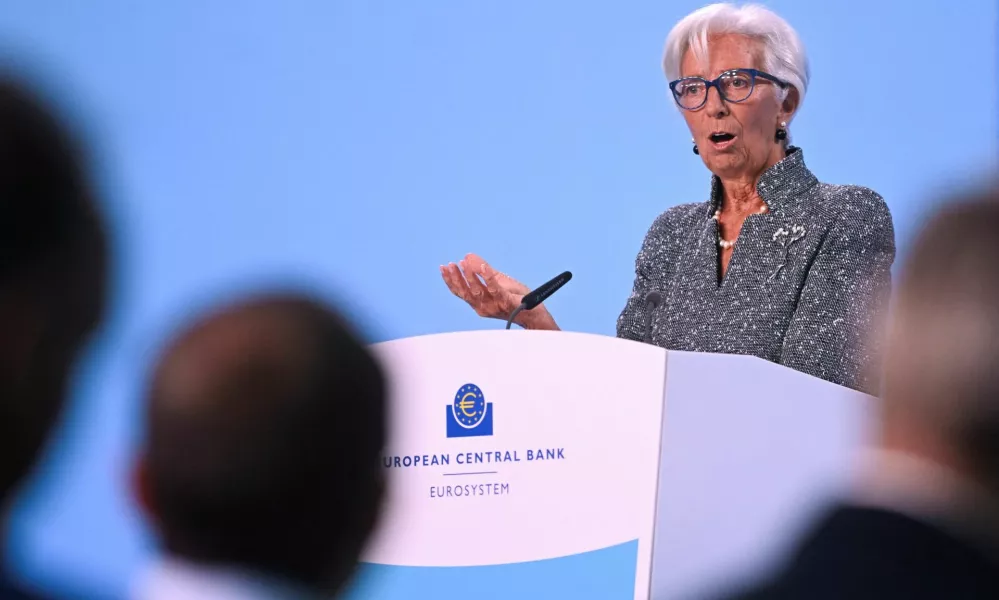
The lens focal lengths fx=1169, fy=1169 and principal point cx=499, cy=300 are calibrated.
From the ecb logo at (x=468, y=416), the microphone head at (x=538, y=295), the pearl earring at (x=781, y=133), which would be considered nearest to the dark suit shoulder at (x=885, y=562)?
the ecb logo at (x=468, y=416)

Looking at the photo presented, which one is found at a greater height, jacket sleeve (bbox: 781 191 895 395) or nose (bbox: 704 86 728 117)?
nose (bbox: 704 86 728 117)

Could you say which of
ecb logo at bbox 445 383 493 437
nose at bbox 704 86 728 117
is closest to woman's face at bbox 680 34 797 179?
nose at bbox 704 86 728 117

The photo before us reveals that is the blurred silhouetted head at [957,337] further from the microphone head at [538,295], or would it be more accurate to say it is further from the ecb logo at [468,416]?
the microphone head at [538,295]

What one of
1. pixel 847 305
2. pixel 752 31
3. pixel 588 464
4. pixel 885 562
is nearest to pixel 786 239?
pixel 847 305

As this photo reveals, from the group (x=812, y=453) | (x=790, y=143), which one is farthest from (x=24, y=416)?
(x=790, y=143)

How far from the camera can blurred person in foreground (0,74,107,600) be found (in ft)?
1.96

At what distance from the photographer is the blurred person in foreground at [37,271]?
60cm

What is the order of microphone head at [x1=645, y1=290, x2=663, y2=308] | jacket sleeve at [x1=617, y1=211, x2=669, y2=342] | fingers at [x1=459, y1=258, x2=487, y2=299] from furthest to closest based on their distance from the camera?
jacket sleeve at [x1=617, y1=211, x2=669, y2=342] < microphone head at [x1=645, y1=290, x2=663, y2=308] < fingers at [x1=459, y1=258, x2=487, y2=299]

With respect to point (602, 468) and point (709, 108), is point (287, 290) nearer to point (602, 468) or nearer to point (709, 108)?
point (602, 468)

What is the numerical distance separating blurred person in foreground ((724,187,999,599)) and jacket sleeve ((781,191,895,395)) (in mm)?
1433

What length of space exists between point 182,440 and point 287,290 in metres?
0.11

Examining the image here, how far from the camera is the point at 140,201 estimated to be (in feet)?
12.8

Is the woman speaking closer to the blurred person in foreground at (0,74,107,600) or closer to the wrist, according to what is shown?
the wrist

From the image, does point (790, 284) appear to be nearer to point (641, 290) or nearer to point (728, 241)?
point (728, 241)
